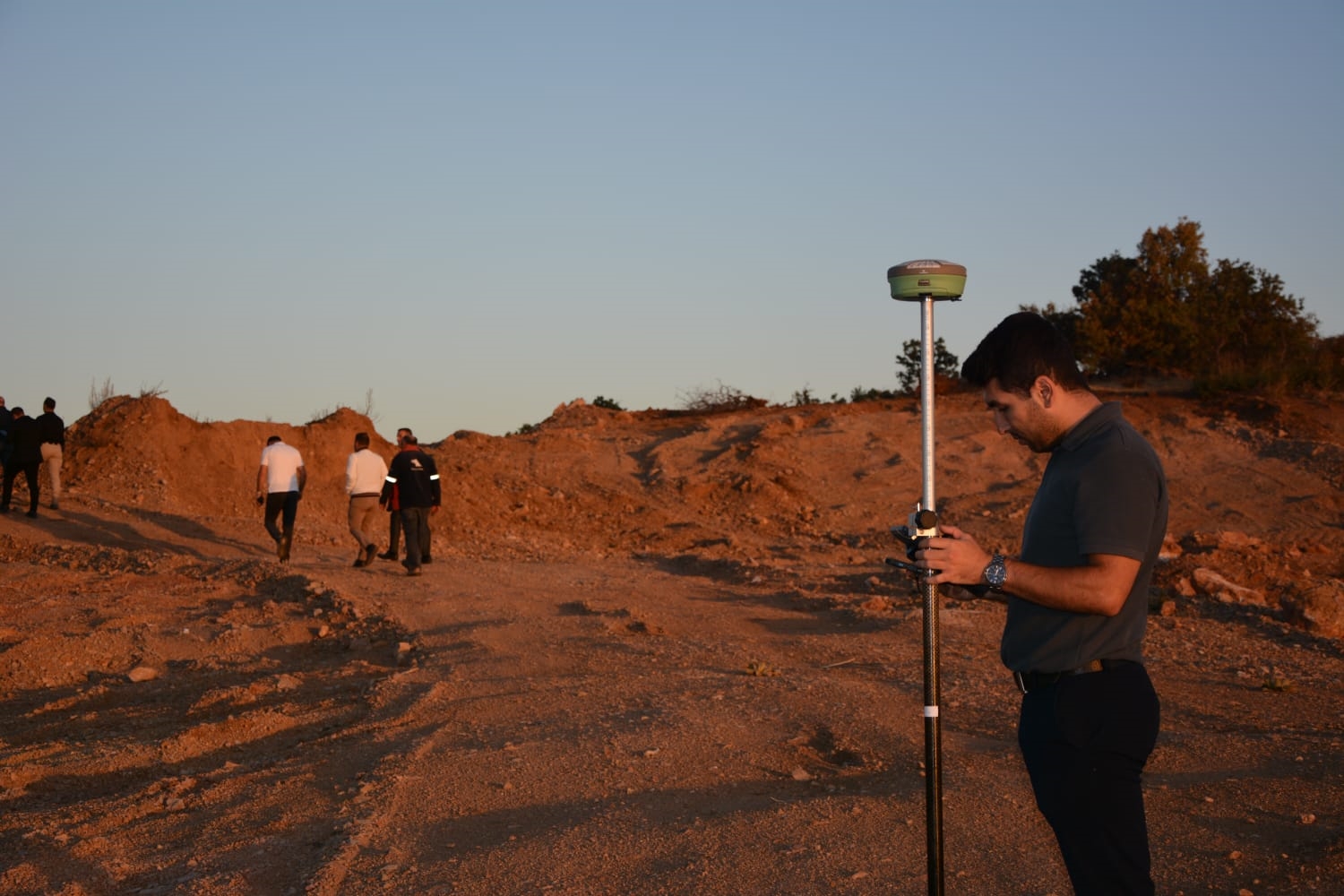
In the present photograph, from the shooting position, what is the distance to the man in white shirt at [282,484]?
1548 cm

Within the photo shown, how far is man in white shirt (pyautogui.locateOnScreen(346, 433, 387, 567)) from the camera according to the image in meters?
15.4

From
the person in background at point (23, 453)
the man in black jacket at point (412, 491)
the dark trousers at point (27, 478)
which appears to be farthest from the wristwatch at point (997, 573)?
the dark trousers at point (27, 478)

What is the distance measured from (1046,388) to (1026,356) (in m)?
0.10

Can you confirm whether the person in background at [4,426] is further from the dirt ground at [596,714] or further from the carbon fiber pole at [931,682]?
the carbon fiber pole at [931,682]

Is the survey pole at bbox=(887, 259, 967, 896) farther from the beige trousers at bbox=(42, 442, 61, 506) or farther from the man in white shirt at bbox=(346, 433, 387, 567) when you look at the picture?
the beige trousers at bbox=(42, 442, 61, 506)

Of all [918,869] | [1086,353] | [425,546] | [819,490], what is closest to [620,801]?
[918,869]

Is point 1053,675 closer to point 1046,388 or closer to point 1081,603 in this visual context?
point 1081,603

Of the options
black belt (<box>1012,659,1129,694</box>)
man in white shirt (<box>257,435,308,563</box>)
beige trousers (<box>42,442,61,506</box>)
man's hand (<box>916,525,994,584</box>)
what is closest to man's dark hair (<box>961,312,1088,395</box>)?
man's hand (<box>916,525,994,584</box>)

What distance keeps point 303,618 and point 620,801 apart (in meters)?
7.65

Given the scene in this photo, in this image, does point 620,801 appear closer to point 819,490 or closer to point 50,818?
point 50,818

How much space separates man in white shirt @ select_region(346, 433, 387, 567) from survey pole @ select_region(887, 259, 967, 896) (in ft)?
42.5

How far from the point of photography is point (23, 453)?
19062mm

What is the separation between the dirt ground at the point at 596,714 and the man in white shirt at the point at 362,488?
445mm

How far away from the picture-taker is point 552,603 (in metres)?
12.7
